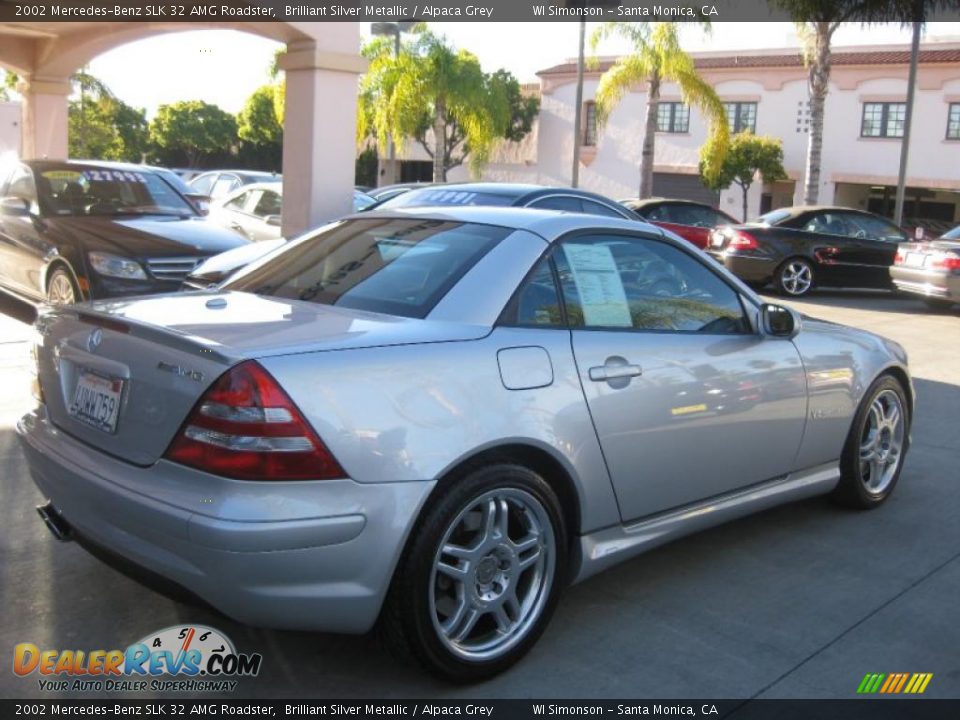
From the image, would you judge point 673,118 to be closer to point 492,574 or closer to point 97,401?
point 492,574

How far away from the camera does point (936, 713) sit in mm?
3270

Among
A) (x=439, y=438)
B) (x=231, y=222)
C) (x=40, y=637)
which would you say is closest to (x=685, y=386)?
(x=439, y=438)

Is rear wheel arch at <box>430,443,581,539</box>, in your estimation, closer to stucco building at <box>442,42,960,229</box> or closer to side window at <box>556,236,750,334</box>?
side window at <box>556,236,750,334</box>

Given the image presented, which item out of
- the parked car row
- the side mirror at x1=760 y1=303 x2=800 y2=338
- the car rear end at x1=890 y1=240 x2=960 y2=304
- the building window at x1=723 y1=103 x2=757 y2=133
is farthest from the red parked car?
the building window at x1=723 y1=103 x2=757 y2=133

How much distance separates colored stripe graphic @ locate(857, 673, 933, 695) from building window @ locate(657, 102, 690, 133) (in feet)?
112

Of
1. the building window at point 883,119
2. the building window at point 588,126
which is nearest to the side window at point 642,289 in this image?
the building window at point 883,119

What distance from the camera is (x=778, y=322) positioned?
4.42 metres

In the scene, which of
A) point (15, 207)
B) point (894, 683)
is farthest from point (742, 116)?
point (894, 683)

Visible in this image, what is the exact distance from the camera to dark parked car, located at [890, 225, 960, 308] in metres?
13.2

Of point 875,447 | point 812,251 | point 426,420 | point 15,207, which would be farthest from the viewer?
point 812,251

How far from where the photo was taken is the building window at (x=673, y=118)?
36094mm

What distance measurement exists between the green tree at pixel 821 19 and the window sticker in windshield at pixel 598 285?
66.8ft

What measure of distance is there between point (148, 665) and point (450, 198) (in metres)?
5.95

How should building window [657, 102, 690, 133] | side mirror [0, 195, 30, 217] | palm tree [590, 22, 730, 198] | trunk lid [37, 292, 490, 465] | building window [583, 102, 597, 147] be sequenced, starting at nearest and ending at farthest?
trunk lid [37, 292, 490, 465], side mirror [0, 195, 30, 217], palm tree [590, 22, 730, 198], building window [657, 102, 690, 133], building window [583, 102, 597, 147]
